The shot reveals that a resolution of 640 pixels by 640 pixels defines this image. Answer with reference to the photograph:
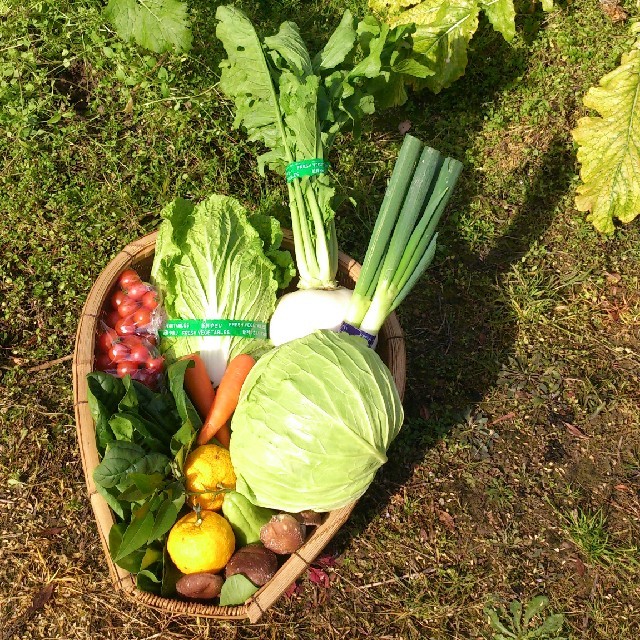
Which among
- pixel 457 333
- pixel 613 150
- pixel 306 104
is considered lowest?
pixel 457 333

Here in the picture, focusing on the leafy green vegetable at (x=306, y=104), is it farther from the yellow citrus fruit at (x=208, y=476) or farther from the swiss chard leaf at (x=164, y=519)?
the swiss chard leaf at (x=164, y=519)

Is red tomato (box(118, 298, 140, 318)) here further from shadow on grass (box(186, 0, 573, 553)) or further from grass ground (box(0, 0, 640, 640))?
shadow on grass (box(186, 0, 573, 553))

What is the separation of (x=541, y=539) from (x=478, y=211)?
6.03 feet

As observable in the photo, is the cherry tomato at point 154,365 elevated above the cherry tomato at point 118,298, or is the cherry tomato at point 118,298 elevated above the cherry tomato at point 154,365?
the cherry tomato at point 118,298

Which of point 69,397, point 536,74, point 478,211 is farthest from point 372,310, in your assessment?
point 536,74

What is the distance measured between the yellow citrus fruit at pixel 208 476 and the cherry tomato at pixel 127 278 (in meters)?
0.84

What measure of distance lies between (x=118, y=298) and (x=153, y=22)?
1.53m

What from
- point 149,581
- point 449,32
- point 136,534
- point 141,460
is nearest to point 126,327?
point 141,460

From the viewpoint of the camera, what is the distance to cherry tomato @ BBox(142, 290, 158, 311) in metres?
3.14

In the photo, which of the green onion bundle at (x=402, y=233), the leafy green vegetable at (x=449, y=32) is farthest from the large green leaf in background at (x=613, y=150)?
the green onion bundle at (x=402, y=233)

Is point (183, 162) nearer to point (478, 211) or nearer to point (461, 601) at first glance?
point (478, 211)

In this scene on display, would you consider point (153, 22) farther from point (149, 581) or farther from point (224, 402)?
point (149, 581)

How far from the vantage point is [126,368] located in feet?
9.79

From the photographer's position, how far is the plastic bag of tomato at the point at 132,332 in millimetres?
3020
